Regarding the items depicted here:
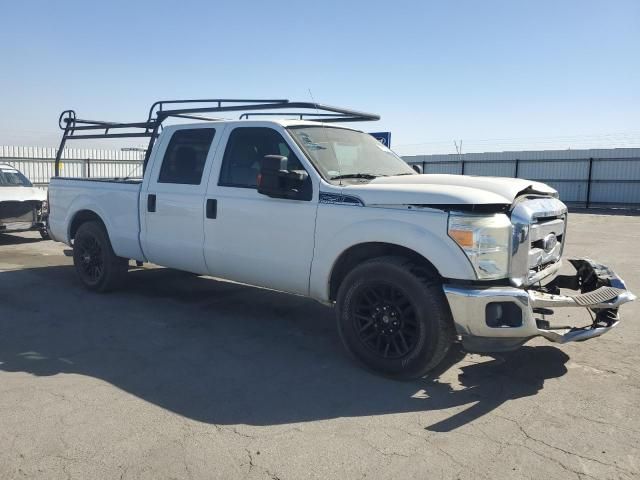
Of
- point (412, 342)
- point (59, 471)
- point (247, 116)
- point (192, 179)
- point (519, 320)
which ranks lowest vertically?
point (59, 471)

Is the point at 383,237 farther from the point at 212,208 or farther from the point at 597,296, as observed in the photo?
the point at 212,208

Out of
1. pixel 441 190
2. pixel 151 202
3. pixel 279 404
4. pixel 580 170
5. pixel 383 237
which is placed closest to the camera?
pixel 279 404

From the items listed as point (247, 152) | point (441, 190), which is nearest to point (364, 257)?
point (441, 190)

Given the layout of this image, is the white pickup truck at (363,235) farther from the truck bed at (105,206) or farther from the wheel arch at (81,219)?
the wheel arch at (81,219)

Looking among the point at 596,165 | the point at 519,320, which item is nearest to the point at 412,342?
the point at 519,320

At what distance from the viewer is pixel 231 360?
4652 mm

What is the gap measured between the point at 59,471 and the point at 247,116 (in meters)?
4.08

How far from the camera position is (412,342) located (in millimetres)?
4133

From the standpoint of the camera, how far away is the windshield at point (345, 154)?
4.96 m

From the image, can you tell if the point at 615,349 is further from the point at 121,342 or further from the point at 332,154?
the point at 121,342

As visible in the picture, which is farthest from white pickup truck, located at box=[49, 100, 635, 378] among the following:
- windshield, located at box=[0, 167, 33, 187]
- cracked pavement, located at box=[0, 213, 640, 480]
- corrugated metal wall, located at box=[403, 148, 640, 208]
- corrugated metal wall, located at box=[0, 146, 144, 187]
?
corrugated metal wall, located at box=[403, 148, 640, 208]

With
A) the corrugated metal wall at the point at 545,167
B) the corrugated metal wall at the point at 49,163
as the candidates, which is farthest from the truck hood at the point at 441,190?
the corrugated metal wall at the point at 545,167

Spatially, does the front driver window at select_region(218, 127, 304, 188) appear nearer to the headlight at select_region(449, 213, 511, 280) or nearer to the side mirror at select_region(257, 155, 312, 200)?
the side mirror at select_region(257, 155, 312, 200)

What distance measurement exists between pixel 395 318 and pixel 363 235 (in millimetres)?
685
